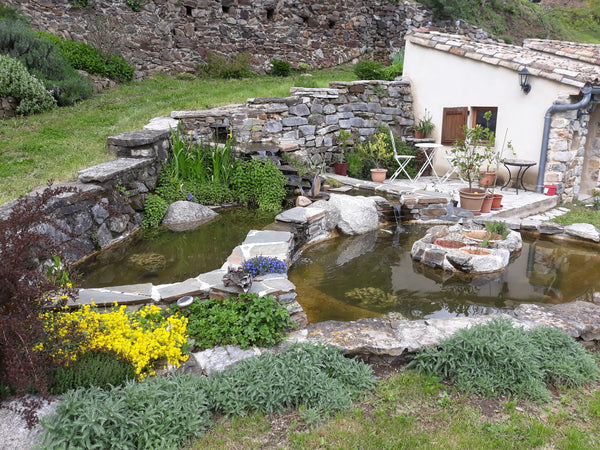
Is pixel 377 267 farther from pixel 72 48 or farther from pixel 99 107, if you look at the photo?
pixel 72 48

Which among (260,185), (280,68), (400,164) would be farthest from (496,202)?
(280,68)

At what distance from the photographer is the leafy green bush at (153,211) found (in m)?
7.07

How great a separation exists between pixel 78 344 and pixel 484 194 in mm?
6775

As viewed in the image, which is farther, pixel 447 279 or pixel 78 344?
pixel 447 279

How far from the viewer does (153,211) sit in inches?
280

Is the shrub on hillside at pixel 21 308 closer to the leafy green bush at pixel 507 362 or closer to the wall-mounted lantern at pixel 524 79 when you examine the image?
the leafy green bush at pixel 507 362

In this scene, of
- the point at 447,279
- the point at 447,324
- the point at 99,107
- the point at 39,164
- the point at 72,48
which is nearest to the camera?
the point at 447,324

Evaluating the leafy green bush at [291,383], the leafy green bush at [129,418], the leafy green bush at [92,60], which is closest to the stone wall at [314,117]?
the leafy green bush at [92,60]

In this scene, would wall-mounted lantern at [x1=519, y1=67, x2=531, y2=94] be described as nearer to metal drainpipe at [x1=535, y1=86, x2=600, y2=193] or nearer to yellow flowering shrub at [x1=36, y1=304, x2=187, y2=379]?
metal drainpipe at [x1=535, y1=86, x2=600, y2=193]

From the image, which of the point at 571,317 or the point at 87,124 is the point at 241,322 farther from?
the point at 87,124

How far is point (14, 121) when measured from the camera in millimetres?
9023

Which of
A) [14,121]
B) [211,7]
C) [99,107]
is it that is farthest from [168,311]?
[211,7]

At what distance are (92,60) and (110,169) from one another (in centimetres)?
759

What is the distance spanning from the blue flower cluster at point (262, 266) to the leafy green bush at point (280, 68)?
12113mm
